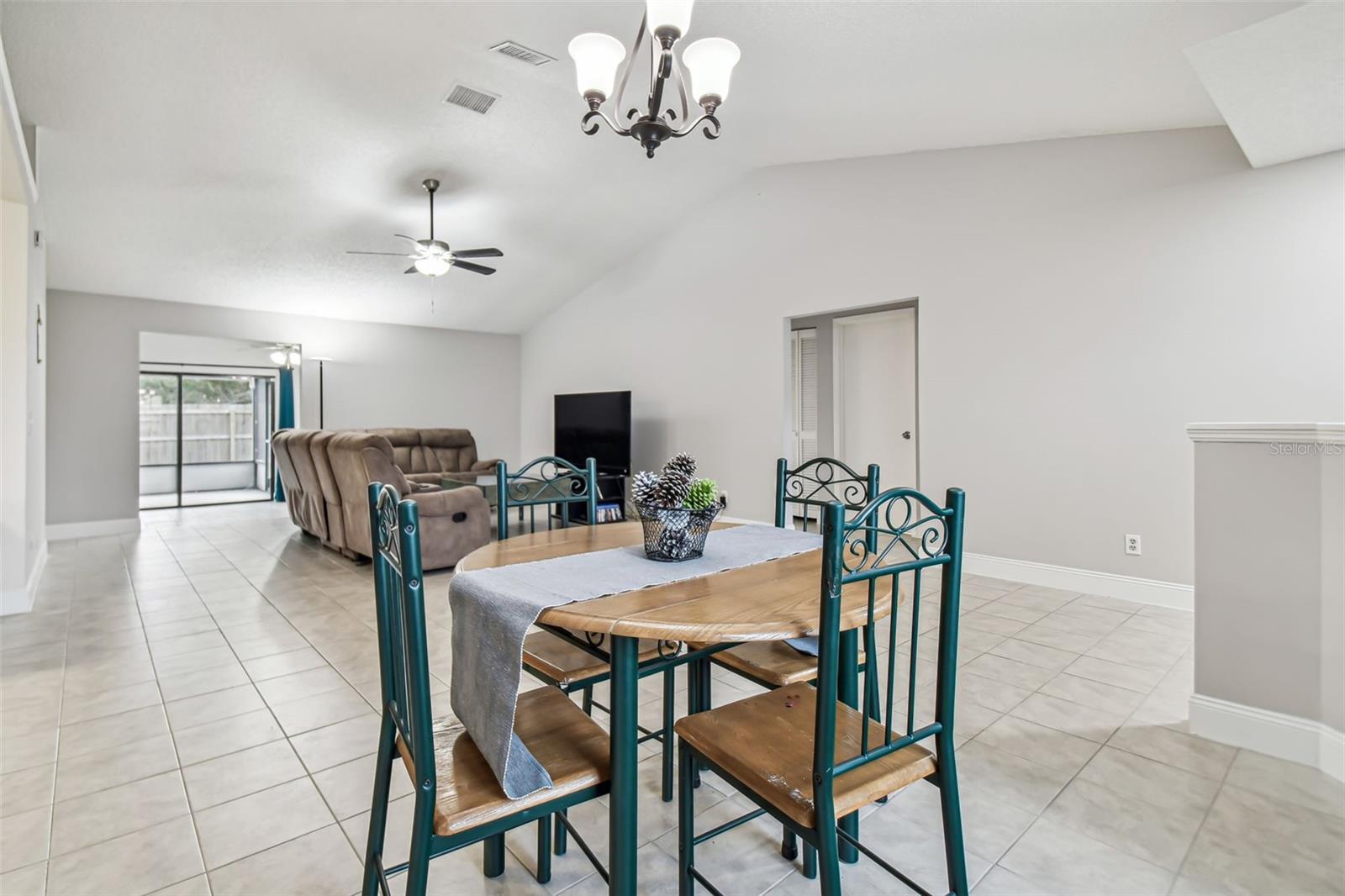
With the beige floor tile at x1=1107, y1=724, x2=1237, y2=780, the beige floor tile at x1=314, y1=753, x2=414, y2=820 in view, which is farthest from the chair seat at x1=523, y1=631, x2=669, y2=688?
the beige floor tile at x1=1107, y1=724, x2=1237, y2=780

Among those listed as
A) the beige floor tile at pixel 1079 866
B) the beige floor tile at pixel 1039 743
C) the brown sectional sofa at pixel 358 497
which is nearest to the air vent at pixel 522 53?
the brown sectional sofa at pixel 358 497

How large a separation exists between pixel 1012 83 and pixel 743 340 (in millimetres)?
2897

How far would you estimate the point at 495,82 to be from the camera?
152 inches

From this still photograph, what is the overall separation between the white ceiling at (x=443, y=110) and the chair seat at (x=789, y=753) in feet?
9.02

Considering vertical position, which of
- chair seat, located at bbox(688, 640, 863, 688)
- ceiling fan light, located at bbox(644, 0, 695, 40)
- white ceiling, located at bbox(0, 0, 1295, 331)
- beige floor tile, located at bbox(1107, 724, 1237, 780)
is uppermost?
white ceiling, located at bbox(0, 0, 1295, 331)

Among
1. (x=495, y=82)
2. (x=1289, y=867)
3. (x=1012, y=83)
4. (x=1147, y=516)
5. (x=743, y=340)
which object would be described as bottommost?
(x=1289, y=867)

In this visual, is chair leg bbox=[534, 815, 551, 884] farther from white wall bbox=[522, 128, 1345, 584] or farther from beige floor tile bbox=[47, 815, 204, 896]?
white wall bbox=[522, 128, 1345, 584]

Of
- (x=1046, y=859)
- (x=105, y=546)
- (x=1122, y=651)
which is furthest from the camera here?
(x=105, y=546)

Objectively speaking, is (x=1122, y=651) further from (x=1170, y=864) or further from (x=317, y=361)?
(x=317, y=361)

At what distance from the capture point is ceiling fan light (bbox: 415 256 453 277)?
4.61 meters

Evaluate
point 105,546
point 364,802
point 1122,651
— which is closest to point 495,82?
point 364,802

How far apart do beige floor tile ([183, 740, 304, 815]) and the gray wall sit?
2970mm

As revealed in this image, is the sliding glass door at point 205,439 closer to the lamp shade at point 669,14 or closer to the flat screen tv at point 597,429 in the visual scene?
the flat screen tv at point 597,429

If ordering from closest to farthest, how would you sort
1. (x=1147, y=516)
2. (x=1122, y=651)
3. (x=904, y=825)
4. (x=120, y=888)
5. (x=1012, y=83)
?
1. (x=120, y=888)
2. (x=904, y=825)
3. (x=1122, y=651)
4. (x=1012, y=83)
5. (x=1147, y=516)
